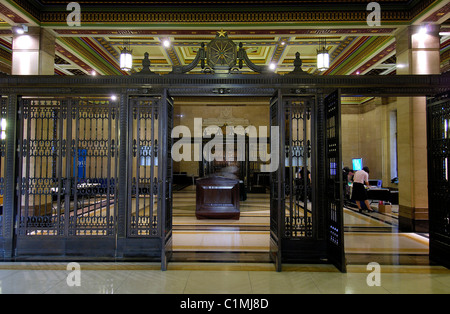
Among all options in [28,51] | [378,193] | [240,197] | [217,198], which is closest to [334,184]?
[217,198]

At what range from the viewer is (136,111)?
453 cm

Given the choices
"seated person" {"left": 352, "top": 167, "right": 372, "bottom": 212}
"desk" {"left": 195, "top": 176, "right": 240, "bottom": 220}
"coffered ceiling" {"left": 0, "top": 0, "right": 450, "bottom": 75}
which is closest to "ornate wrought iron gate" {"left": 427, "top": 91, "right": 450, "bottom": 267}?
"coffered ceiling" {"left": 0, "top": 0, "right": 450, "bottom": 75}

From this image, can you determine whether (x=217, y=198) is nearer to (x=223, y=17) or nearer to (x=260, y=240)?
(x=260, y=240)

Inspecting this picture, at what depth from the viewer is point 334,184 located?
4027mm

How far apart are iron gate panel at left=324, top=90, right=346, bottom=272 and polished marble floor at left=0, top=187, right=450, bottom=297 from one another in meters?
0.27

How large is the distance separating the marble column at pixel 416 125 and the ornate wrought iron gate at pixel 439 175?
185 cm

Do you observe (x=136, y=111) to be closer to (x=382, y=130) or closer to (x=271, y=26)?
(x=271, y=26)

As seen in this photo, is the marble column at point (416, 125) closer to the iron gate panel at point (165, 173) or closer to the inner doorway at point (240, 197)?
the inner doorway at point (240, 197)

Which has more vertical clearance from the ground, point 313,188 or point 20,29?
point 20,29

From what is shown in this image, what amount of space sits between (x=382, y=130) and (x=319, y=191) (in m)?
10.1

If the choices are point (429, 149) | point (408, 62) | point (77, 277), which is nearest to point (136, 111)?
point (77, 277)

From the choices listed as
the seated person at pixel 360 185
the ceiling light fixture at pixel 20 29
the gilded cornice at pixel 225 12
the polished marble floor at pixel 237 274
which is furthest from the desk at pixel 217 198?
the ceiling light fixture at pixel 20 29

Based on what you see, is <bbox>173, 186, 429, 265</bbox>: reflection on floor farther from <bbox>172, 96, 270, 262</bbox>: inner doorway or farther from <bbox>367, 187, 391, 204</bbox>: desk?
<bbox>367, 187, 391, 204</bbox>: desk

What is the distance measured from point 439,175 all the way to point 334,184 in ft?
5.64
